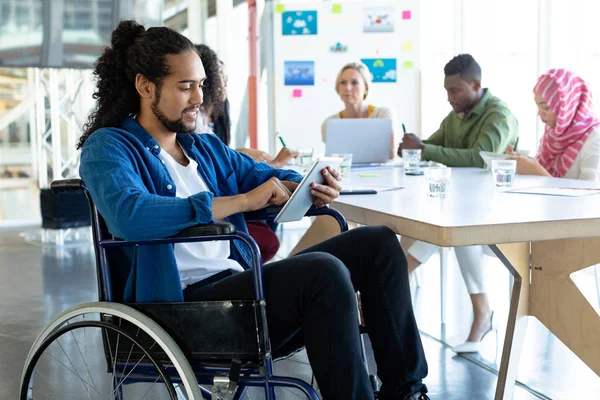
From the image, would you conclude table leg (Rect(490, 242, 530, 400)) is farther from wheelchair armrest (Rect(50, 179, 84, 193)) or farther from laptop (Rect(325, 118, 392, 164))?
laptop (Rect(325, 118, 392, 164))

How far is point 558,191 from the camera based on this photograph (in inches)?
85.6

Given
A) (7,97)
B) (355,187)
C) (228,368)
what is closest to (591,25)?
(355,187)

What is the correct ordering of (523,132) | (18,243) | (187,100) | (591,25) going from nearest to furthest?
(187,100) → (591,25) → (523,132) → (18,243)

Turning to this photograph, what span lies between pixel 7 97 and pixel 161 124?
22.8 ft

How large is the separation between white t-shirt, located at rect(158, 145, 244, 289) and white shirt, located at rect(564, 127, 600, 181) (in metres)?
1.65

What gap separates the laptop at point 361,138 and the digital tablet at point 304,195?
5.41 feet

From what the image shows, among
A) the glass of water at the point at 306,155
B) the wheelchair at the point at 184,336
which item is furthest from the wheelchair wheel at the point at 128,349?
the glass of water at the point at 306,155

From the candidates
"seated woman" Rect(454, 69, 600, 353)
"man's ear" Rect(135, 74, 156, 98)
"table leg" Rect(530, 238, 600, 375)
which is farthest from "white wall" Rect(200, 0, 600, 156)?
"man's ear" Rect(135, 74, 156, 98)

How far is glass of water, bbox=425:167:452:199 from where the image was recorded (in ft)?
6.93

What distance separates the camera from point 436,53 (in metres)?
6.57

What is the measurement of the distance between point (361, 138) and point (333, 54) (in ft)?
8.02

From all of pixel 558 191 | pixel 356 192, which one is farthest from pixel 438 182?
pixel 558 191

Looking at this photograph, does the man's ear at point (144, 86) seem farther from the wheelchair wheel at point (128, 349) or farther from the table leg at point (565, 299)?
the table leg at point (565, 299)

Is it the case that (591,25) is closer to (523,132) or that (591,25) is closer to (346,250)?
(523,132)
